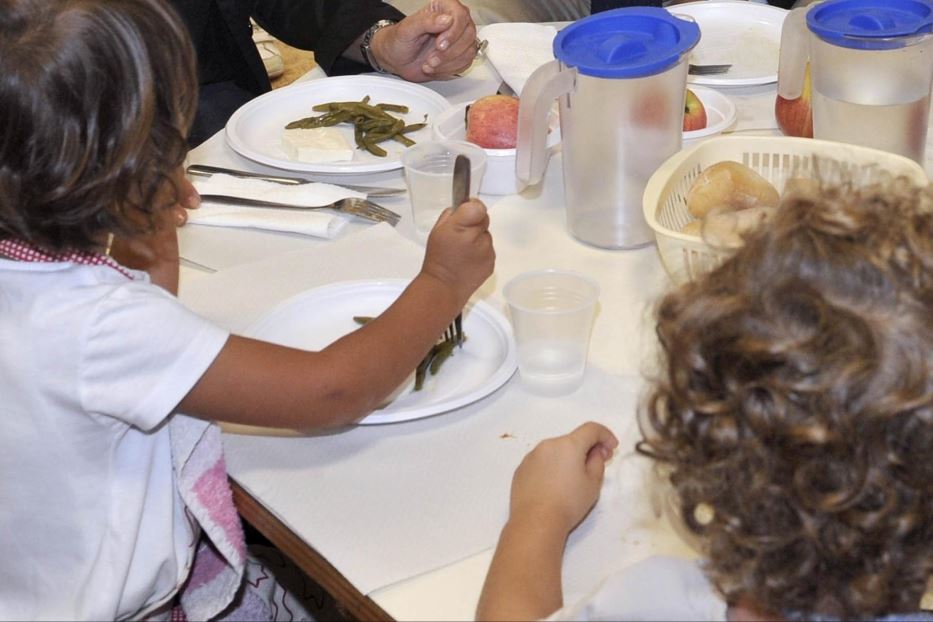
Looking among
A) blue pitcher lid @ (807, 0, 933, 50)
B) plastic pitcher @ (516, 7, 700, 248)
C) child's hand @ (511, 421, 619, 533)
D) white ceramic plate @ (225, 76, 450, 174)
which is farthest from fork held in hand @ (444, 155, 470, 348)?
blue pitcher lid @ (807, 0, 933, 50)

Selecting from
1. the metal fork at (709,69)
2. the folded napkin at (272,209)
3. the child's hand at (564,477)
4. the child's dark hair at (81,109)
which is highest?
the child's dark hair at (81,109)

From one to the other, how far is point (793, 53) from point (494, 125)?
36 centimetres

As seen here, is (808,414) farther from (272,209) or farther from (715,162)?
(272,209)

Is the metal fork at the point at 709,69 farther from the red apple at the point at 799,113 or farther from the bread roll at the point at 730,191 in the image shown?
the bread roll at the point at 730,191

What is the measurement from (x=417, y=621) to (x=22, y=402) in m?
0.40

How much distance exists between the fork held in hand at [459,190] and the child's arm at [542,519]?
8.5 inches

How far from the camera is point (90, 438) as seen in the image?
1040 mm

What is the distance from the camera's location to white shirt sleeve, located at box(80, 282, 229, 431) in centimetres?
98

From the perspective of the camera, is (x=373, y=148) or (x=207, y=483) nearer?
(x=207, y=483)

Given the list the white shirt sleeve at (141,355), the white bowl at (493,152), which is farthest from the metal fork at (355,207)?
the white shirt sleeve at (141,355)

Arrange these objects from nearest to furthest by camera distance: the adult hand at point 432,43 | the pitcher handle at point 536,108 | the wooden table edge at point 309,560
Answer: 1. the wooden table edge at point 309,560
2. the pitcher handle at point 536,108
3. the adult hand at point 432,43

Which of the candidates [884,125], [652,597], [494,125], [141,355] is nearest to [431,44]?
[494,125]

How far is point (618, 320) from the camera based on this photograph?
1.21 meters

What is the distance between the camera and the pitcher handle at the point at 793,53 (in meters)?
1.39
